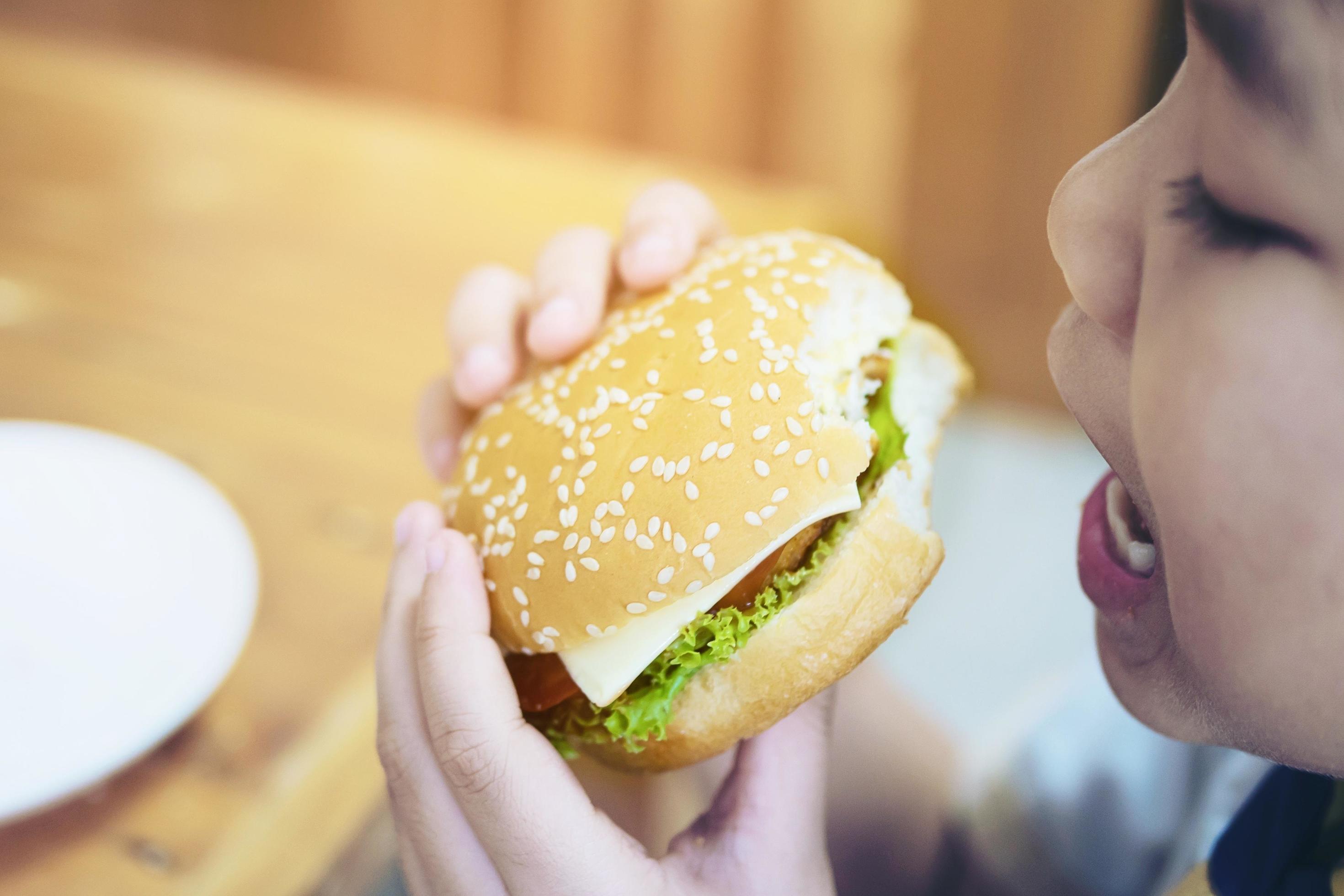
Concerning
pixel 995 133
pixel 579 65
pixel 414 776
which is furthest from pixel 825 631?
pixel 579 65

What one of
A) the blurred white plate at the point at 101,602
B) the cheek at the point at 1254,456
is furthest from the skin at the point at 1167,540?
the blurred white plate at the point at 101,602

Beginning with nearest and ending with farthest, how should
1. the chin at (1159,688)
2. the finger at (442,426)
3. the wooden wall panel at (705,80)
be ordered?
the chin at (1159,688), the finger at (442,426), the wooden wall panel at (705,80)

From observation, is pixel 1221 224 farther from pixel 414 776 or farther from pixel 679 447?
pixel 414 776

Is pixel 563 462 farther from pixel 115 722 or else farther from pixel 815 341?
pixel 115 722

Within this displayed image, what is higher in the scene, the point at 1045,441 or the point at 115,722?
the point at 115,722

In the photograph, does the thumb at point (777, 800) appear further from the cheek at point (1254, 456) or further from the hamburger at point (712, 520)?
the cheek at point (1254, 456)

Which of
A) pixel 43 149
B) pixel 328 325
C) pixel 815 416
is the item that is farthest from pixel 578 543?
pixel 43 149
